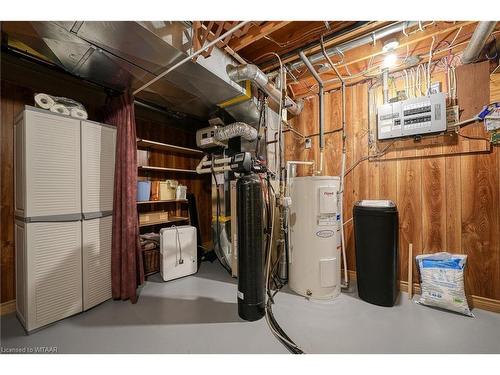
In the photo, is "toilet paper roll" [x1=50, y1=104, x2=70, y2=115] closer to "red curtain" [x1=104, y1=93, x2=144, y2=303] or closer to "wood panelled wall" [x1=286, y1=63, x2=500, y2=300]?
"red curtain" [x1=104, y1=93, x2=144, y2=303]

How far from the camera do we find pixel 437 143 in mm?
2158

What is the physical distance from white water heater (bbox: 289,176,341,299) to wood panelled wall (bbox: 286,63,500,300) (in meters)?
0.64

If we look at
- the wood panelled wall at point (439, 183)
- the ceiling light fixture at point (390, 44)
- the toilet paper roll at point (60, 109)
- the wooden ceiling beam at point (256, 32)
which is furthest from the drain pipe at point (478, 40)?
the toilet paper roll at point (60, 109)

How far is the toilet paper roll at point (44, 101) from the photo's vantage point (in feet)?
5.74

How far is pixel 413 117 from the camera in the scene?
7.08ft

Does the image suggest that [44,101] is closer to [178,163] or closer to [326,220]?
[178,163]

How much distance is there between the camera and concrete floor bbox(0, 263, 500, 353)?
4.84 ft

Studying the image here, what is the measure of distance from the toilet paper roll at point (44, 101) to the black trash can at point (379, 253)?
3.09 metres

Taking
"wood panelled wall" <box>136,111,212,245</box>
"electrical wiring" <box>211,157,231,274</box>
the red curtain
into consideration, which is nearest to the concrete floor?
the red curtain

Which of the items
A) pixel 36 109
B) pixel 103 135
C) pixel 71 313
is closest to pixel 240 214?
pixel 103 135

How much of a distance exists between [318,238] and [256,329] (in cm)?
102

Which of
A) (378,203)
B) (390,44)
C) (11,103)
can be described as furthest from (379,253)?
(11,103)

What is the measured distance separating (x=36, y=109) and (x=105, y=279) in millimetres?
1667

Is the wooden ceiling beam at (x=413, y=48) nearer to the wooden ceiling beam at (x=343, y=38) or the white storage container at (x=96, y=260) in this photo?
the wooden ceiling beam at (x=343, y=38)
